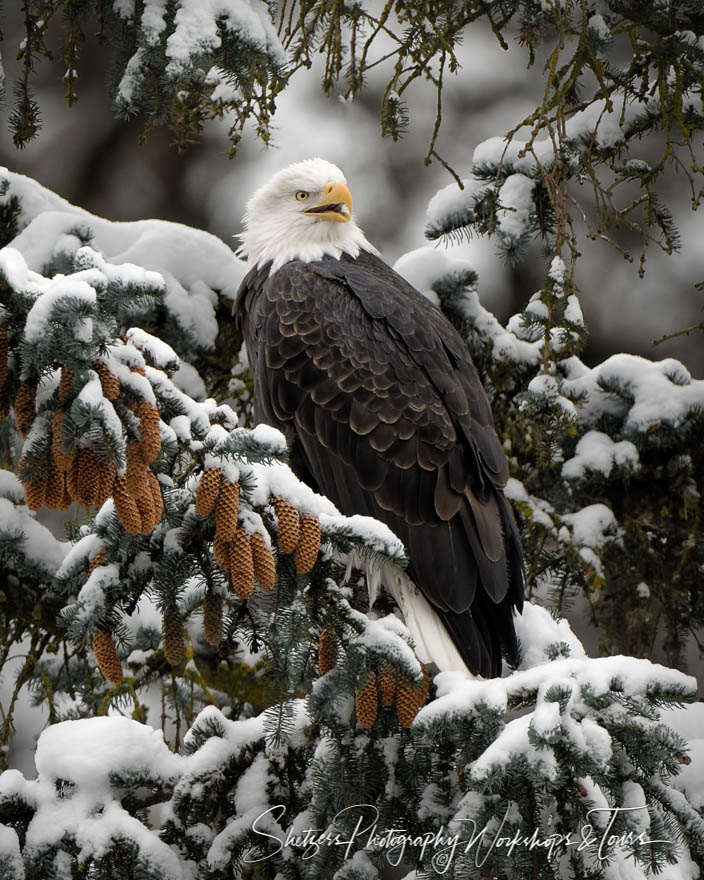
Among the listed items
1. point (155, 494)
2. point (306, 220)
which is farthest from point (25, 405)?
point (306, 220)

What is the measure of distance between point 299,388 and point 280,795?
1747 mm

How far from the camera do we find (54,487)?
1899mm

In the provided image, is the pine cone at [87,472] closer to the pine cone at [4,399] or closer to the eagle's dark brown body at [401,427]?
the pine cone at [4,399]

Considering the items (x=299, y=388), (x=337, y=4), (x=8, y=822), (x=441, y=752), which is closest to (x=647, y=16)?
(x=337, y=4)

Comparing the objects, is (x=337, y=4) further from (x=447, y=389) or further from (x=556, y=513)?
(x=556, y=513)

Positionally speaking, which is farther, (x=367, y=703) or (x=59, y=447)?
(x=367, y=703)

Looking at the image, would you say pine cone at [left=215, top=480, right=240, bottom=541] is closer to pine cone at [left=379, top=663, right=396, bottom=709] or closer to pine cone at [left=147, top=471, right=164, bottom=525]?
pine cone at [left=147, top=471, right=164, bottom=525]

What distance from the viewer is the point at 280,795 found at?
2531 mm

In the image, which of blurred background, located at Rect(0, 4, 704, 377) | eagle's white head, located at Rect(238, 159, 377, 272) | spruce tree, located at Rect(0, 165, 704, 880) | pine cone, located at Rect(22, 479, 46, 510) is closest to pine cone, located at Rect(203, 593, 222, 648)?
spruce tree, located at Rect(0, 165, 704, 880)

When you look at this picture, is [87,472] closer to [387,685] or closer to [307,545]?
[307,545]

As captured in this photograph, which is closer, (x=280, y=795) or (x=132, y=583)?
(x=132, y=583)

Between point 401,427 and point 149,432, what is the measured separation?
2.02 meters

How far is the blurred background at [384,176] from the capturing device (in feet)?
23.7

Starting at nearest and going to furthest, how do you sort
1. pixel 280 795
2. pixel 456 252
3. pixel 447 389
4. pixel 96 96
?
pixel 280 795 < pixel 447 389 < pixel 456 252 < pixel 96 96
